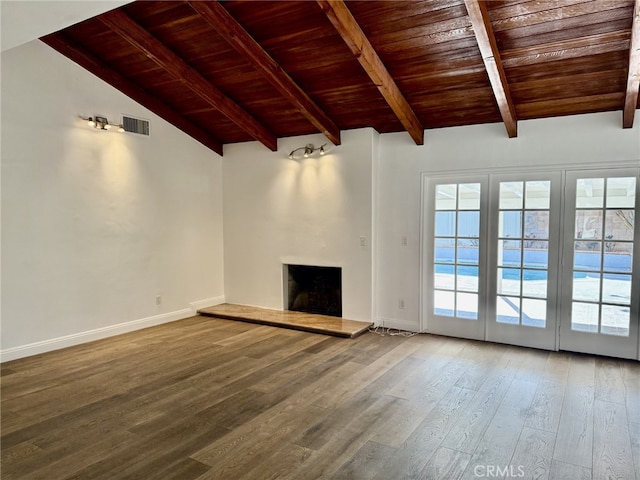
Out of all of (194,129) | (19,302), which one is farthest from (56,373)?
(194,129)

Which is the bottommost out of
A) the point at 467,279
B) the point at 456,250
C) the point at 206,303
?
the point at 206,303

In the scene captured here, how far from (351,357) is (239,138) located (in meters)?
3.69

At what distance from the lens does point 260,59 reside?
3.99 metres

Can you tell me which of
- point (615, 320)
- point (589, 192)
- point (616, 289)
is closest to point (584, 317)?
point (615, 320)

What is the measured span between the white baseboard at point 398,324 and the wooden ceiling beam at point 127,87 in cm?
356

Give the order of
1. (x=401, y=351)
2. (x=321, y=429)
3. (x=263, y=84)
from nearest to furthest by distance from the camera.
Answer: (x=321, y=429) → (x=401, y=351) → (x=263, y=84)

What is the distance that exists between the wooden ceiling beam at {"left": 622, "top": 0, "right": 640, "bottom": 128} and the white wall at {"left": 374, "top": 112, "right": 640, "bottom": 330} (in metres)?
0.17

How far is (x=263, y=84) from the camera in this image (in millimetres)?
4727

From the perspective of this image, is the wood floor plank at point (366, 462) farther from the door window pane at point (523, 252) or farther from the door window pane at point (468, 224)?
the door window pane at point (468, 224)

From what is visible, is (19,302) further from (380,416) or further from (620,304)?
(620,304)

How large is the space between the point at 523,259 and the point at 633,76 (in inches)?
78.3

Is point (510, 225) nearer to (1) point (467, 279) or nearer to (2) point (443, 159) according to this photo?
(1) point (467, 279)

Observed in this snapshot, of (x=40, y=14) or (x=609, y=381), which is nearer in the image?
(x=40, y=14)

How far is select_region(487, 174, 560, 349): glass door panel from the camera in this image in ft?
14.5
